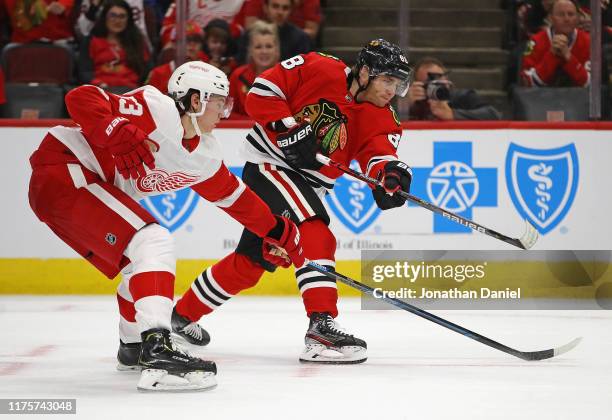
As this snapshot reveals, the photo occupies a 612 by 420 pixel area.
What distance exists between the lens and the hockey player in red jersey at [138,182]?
3.50 meters

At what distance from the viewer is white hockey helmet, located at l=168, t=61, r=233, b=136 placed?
12.1 feet

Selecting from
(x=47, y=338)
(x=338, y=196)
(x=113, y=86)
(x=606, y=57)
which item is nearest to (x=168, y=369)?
(x=47, y=338)

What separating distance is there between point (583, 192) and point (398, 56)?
2233 millimetres

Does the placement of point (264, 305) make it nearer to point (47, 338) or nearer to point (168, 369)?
point (47, 338)

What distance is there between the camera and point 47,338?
478cm

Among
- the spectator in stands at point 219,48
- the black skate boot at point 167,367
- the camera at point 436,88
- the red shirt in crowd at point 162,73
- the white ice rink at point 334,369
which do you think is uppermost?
the spectator in stands at point 219,48

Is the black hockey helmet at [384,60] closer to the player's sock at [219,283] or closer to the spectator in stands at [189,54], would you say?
the player's sock at [219,283]

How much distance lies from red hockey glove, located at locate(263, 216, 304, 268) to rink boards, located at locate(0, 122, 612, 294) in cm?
207

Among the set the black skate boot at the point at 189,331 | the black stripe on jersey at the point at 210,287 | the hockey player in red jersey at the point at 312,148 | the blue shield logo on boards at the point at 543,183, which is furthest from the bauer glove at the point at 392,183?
the blue shield logo on boards at the point at 543,183

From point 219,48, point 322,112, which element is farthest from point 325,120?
point 219,48

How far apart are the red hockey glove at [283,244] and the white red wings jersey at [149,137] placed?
340 mm

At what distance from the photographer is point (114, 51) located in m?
6.55

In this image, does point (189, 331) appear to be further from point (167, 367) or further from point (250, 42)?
point (250, 42)
